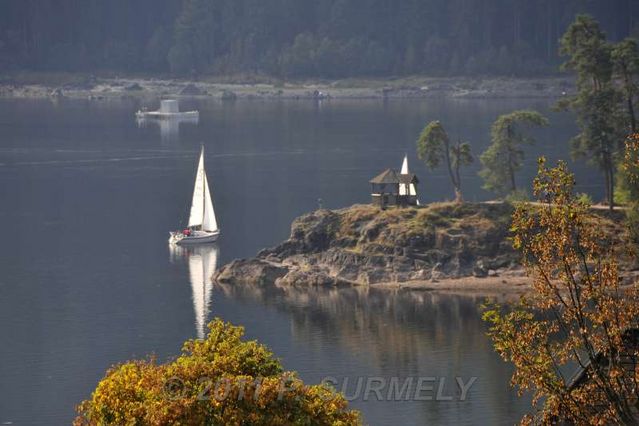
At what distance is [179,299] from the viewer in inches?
3241

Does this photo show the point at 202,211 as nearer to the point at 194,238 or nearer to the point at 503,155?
the point at 194,238

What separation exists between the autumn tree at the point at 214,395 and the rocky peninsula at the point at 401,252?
48124 mm

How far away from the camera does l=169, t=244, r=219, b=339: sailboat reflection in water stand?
76.9 meters

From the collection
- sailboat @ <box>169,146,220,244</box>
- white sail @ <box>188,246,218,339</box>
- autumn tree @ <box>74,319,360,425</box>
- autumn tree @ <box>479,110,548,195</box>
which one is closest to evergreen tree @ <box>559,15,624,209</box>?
autumn tree @ <box>479,110,548,195</box>

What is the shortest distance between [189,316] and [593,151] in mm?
31385

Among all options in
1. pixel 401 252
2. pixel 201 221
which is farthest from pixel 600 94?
pixel 201 221

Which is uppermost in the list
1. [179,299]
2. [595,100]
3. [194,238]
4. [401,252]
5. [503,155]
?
[595,100]

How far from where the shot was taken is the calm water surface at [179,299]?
209 feet

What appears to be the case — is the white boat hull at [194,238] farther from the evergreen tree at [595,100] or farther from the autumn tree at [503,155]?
the evergreen tree at [595,100]

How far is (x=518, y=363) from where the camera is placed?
25047 millimetres

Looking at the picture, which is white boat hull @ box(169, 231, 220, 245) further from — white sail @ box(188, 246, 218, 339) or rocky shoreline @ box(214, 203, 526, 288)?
rocky shoreline @ box(214, 203, 526, 288)

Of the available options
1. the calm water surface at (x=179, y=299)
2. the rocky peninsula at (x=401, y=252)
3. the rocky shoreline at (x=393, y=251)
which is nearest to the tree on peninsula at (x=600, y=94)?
the rocky peninsula at (x=401, y=252)

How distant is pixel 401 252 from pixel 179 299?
1272cm

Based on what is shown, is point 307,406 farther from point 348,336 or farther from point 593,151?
point 593,151
